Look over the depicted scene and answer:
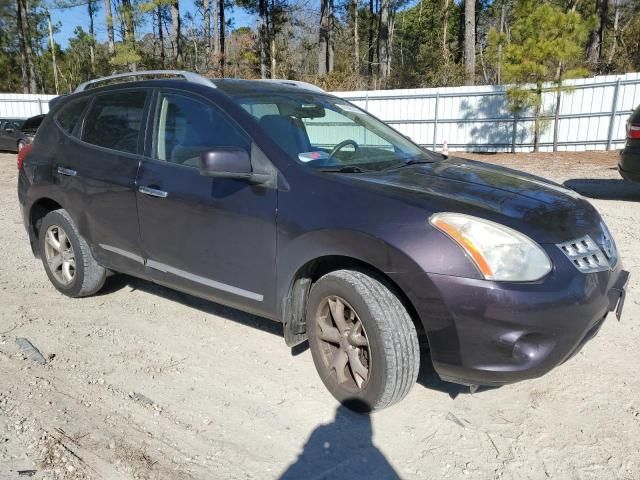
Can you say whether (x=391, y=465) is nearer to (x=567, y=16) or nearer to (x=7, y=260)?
(x=7, y=260)

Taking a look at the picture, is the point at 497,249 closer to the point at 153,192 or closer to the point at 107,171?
the point at 153,192

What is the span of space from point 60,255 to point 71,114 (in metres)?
1.17

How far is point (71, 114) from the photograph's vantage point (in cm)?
445

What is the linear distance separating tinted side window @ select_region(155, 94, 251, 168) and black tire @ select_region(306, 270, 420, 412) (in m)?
1.03

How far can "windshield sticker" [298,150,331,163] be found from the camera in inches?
122

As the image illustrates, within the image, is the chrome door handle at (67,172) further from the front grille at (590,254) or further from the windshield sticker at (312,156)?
the front grille at (590,254)

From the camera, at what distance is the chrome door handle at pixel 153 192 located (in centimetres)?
346

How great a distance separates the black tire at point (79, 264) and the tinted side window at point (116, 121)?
0.70 m

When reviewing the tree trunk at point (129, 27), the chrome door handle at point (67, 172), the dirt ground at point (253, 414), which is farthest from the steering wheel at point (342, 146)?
the tree trunk at point (129, 27)

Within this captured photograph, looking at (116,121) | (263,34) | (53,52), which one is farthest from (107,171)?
(53,52)

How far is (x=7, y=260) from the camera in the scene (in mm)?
5738

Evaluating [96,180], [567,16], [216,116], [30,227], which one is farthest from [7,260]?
[567,16]

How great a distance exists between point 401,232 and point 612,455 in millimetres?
1426

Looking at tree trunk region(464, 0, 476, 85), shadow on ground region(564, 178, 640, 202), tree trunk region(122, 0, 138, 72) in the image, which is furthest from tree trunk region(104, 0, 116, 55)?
shadow on ground region(564, 178, 640, 202)
